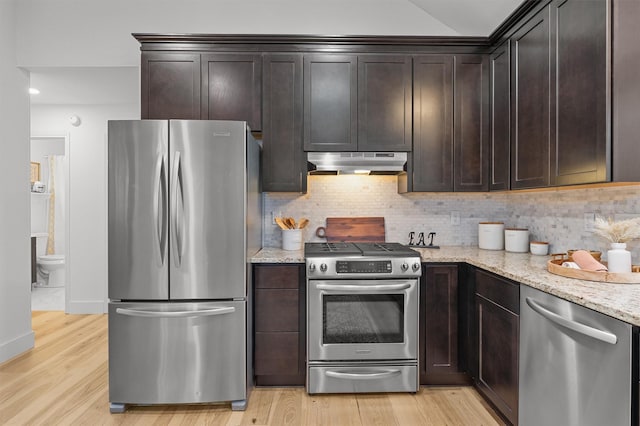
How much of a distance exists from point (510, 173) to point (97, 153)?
4268 millimetres

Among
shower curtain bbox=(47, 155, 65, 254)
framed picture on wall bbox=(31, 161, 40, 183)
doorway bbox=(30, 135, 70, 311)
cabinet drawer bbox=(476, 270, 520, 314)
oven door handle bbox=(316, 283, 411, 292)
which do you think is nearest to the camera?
cabinet drawer bbox=(476, 270, 520, 314)

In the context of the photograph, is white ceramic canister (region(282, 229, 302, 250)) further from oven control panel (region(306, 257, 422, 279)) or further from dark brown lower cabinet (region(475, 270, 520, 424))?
dark brown lower cabinet (region(475, 270, 520, 424))

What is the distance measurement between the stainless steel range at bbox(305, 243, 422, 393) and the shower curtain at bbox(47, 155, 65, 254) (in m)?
5.85

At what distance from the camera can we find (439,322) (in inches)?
103

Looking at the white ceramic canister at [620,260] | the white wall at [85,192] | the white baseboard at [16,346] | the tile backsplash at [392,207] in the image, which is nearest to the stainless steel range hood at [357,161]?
the tile backsplash at [392,207]

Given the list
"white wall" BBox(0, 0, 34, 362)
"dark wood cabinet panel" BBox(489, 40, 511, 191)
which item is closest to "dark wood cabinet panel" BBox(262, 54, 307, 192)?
"dark wood cabinet panel" BBox(489, 40, 511, 191)

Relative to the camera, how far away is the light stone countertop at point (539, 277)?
1.35 metres

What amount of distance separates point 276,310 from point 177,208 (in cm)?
95

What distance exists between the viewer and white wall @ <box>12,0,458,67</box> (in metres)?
3.25

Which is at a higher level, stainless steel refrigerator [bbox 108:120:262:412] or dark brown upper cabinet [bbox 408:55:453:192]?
dark brown upper cabinet [bbox 408:55:453:192]

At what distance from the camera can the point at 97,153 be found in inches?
171

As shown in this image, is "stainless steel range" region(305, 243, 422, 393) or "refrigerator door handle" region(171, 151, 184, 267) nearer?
"refrigerator door handle" region(171, 151, 184, 267)

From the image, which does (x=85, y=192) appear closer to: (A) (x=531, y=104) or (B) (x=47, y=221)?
(B) (x=47, y=221)

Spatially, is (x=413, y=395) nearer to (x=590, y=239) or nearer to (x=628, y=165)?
(x=590, y=239)
